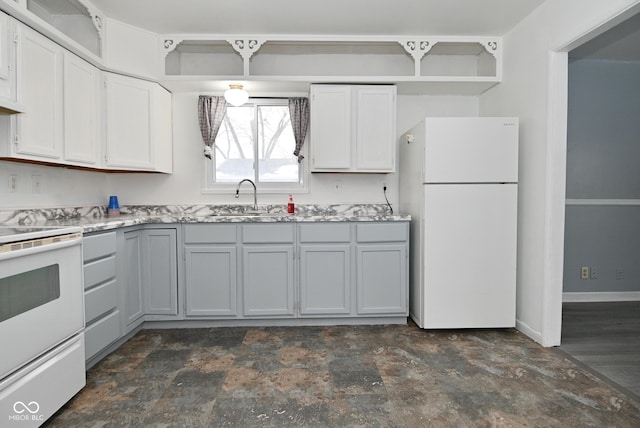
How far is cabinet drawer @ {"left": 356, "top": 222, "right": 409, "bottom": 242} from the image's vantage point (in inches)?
117

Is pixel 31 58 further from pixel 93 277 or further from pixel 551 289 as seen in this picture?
pixel 551 289

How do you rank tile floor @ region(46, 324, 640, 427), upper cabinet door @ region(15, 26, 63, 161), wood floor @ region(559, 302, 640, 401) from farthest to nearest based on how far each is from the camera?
wood floor @ region(559, 302, 640, 401), upper cabinet door @ region(15, 26, 63, 161), tile floor @ region(46, 324, 640, 427)

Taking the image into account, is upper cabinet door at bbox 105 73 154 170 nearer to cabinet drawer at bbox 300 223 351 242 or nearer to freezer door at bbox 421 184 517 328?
cabinet drawer at bbox 300 223 351 242

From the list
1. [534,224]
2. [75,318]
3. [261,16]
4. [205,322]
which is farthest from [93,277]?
[534,224]

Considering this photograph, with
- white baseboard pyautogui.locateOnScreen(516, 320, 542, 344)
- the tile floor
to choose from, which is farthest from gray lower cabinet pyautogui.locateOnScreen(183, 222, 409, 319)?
white baseboard pyautogui.locateOnScreen(516, 320, 542, 344)

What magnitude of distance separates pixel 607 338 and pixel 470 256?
4.01 feet

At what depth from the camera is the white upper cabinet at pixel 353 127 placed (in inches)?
127

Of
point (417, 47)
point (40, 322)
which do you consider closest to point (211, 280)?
point (40, 322)

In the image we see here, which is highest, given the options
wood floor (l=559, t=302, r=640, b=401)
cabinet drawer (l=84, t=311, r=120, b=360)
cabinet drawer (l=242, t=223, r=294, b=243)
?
cabinet drawer (l=242, t=223, r=294, b=243)

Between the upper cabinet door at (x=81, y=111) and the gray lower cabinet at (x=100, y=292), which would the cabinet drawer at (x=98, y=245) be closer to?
the gray lower cabinet at (x=100, y=292)

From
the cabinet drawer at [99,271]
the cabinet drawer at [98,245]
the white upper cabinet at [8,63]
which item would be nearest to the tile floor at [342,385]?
the cabinet drawer at [99,271]

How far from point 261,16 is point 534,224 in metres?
2.80

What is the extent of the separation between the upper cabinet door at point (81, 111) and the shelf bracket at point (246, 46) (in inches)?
46.0

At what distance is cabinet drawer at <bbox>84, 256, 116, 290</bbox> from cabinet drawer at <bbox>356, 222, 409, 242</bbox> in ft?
6.25
